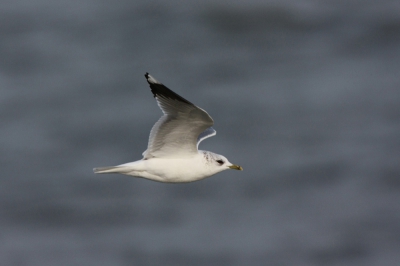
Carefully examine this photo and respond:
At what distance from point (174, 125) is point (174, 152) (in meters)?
0.56

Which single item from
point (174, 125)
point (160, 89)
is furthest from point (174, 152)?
point (160, 89)

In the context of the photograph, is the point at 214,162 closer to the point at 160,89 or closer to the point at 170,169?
the point at 170,169

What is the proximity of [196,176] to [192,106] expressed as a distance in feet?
4.21

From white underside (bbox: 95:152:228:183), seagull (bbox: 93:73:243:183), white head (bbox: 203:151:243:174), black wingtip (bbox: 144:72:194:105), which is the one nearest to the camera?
black wingtip (bbox: 144:72:194:105)

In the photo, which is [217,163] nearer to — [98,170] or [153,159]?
[153,159]

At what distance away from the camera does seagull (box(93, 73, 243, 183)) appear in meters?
8.38

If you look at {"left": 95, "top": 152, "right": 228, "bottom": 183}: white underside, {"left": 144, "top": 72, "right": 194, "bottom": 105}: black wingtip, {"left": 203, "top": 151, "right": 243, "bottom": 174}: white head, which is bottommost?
{"left": 95, "top": 152, "right": 228, "bottom": 183}: white underside

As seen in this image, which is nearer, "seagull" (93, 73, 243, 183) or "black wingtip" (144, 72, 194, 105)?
"black wingtip" (144, 72, 194, 105)

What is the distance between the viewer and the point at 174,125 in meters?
8.57

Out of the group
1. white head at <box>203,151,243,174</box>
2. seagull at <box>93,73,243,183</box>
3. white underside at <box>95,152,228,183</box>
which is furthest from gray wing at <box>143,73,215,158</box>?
white head at <box>203,151,243,174</box>

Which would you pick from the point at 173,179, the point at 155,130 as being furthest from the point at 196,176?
the point at 155,130

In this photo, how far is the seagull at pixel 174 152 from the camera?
838cm

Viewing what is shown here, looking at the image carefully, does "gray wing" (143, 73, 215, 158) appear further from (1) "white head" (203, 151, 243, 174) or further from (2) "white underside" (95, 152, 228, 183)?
(1) "white head" (203, 151, 243, 174)

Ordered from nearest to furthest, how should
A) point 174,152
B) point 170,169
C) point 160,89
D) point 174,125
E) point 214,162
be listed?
point 160,89, point 174,125, point 170,169, point 174,152, point 214,162
